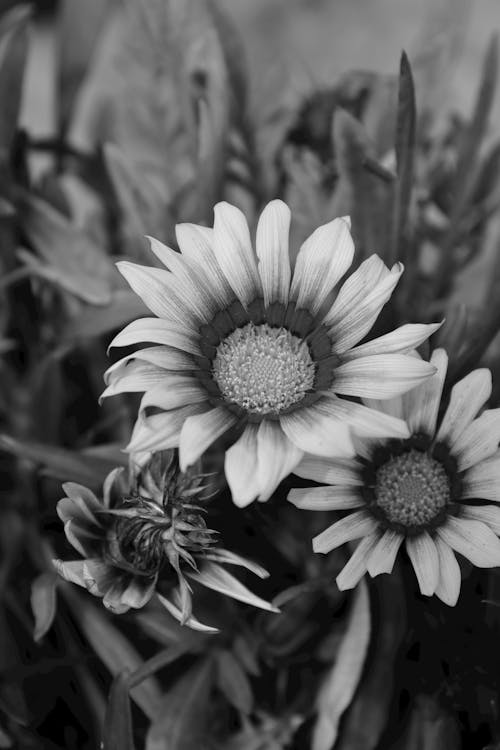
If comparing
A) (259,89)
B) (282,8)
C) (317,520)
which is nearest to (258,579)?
(317,520)

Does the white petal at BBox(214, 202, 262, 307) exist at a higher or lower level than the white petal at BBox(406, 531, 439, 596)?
higher

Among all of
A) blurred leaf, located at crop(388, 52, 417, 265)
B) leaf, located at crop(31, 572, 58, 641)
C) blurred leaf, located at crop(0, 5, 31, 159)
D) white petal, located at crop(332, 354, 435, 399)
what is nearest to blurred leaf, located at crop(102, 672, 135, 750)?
leaf, located at crop(31, 572, 58, 641)

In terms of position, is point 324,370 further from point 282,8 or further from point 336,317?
point 282,8

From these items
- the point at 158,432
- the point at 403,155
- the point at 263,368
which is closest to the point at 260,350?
the point at 263,368

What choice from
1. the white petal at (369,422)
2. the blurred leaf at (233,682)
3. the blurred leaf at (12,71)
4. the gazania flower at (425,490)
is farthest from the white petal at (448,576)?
the blurred leaf at (12,71)

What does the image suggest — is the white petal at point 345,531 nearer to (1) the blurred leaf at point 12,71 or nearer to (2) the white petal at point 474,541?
(2) the white petal at point 474,541

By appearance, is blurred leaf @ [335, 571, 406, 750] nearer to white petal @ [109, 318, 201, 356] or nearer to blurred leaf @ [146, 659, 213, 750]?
blurred leaf @ [146, 659, 213, 750]
